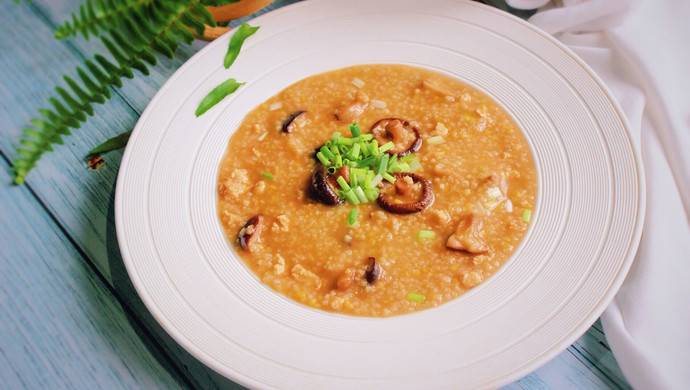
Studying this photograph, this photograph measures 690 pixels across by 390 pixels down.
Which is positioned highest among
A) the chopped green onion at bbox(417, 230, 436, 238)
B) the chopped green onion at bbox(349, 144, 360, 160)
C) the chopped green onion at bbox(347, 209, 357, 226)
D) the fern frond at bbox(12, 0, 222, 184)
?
the fern frond at bbox(12, 0, 222, 184)

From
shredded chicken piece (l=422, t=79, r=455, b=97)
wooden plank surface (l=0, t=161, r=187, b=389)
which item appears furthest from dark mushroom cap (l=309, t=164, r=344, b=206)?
wooden plank surface (l=0, t=161, r=187, b=389)

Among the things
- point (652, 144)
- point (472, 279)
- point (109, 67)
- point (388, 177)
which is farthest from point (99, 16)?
point (652, 144)

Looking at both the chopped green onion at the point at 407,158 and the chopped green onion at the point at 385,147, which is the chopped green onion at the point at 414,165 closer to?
the chopped green onion at the point at 407,158

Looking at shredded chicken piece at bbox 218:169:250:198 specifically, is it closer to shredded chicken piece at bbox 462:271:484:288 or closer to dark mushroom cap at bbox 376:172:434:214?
dark mushroom cap at bbox 376:172:434:214

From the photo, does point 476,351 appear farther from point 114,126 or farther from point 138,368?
point 114,126

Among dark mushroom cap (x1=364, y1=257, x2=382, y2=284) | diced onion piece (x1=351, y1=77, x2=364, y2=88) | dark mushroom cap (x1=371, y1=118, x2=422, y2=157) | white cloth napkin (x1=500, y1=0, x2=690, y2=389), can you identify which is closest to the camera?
white cloth napkin (x1=500, y1=0, x2=690, y2=389)

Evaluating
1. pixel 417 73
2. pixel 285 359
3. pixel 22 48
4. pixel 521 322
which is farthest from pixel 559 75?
pixel 22 48

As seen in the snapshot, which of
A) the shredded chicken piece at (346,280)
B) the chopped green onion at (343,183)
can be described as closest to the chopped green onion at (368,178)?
the chopped green onion at (343,183)
